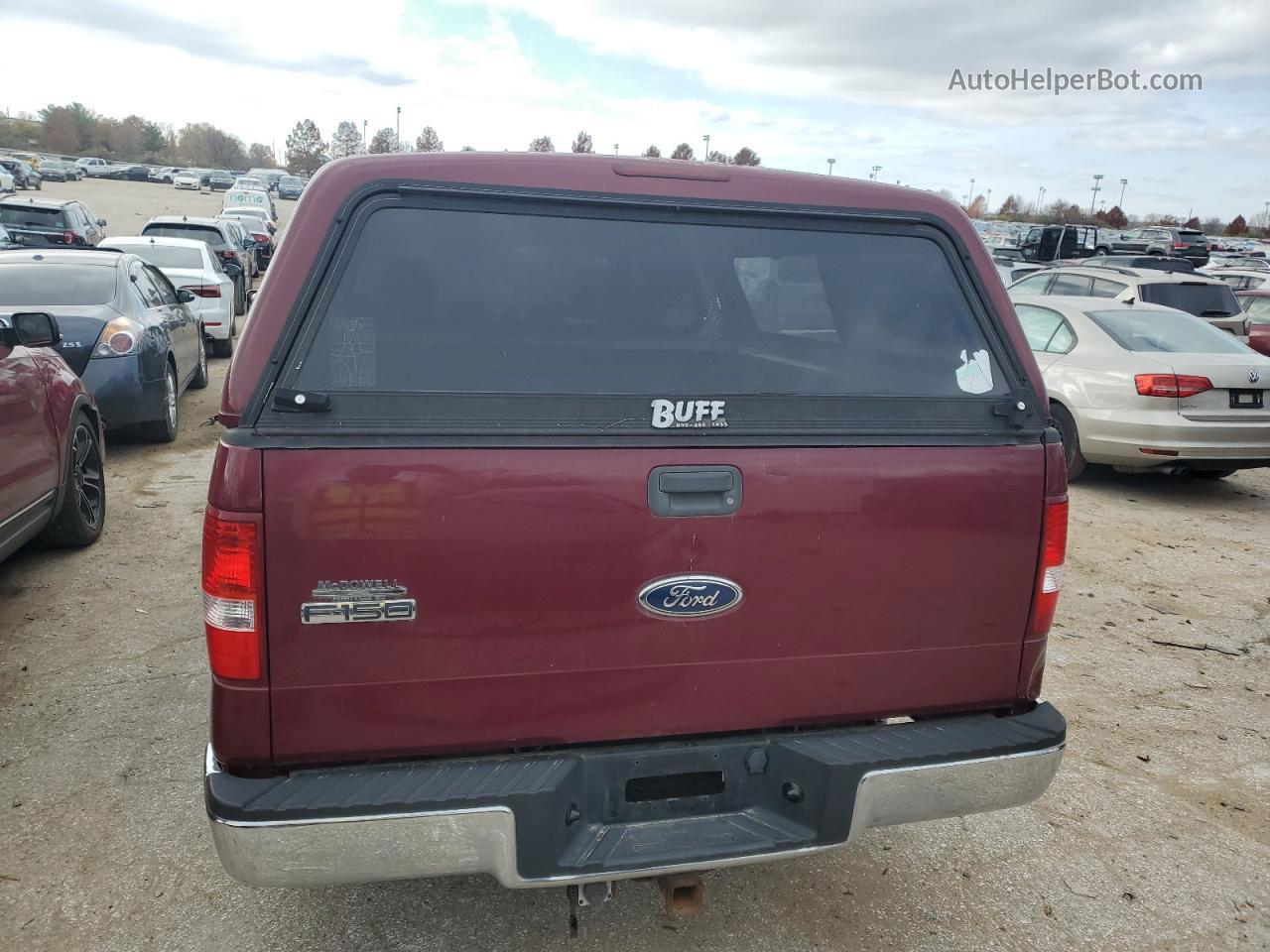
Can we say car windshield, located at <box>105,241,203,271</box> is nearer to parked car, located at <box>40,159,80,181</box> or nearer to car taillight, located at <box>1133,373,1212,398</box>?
car taillight, located at <box>1133,373,1212,398</box>

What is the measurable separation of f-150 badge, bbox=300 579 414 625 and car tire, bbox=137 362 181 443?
7.16 m

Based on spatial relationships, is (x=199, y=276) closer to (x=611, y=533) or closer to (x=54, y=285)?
(x=54, y=285)

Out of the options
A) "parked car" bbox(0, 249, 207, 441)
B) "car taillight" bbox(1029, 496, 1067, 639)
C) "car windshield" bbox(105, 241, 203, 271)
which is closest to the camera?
"car taillight" bbox(1029, 496, 1067, 639)

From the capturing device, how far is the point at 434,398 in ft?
7.57

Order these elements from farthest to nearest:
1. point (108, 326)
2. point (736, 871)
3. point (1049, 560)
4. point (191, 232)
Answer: point (191, 232), point (108, 326), point (736, 871), point (1049, 560)

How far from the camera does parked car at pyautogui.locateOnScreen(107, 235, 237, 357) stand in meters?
13.0

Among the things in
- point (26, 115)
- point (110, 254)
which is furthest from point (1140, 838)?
point (26, 115)

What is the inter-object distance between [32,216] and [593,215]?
19.0m

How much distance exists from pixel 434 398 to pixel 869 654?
4.24ft

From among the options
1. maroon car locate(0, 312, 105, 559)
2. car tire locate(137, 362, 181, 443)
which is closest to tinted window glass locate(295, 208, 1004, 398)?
maroon car locate(0, 312, 105, 559)

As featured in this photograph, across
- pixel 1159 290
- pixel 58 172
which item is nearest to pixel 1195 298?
pixel 1159 290

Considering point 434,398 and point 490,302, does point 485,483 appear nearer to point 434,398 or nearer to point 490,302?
point 434,398

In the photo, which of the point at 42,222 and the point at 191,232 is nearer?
the point at 191,232

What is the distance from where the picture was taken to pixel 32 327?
507cm
